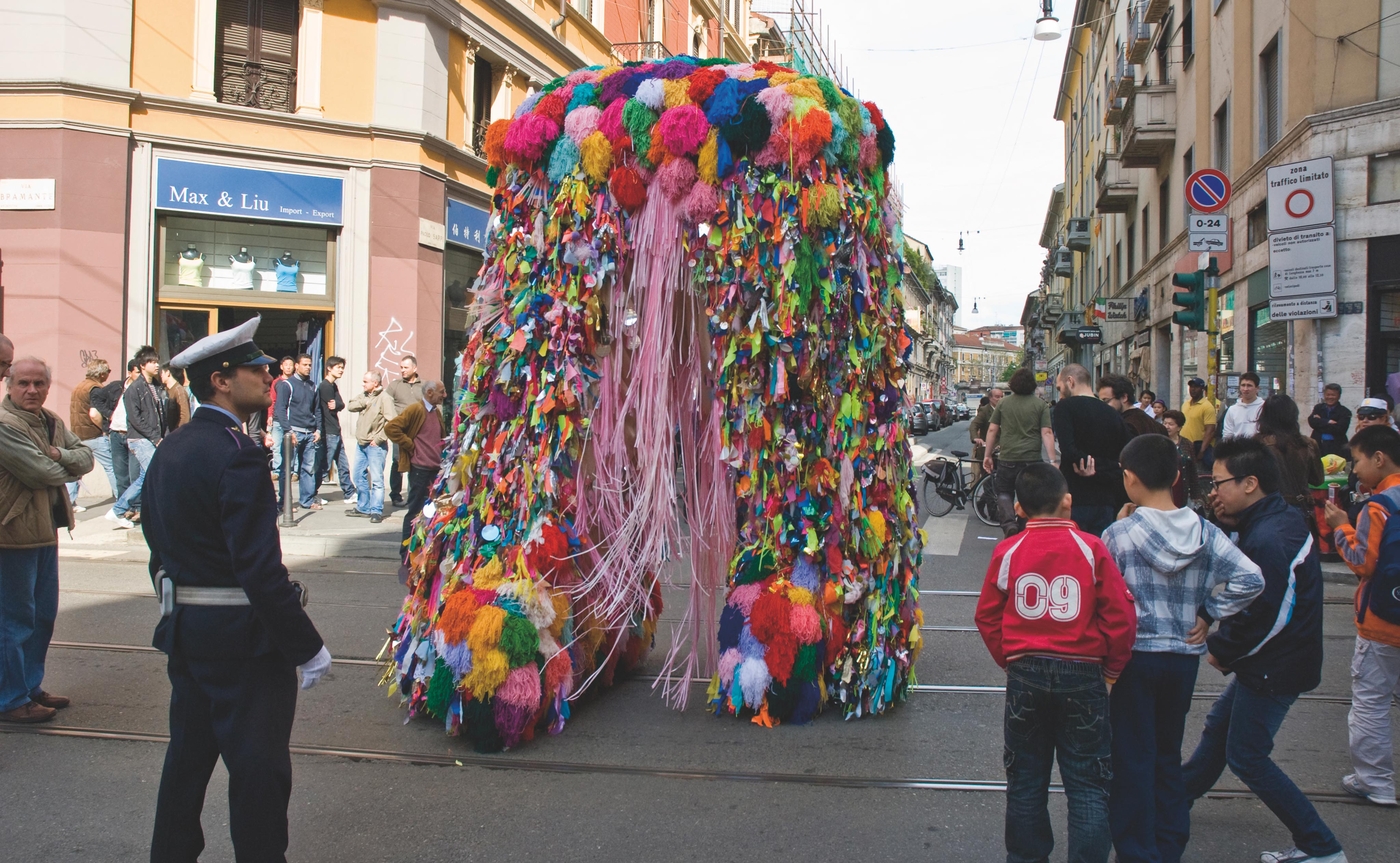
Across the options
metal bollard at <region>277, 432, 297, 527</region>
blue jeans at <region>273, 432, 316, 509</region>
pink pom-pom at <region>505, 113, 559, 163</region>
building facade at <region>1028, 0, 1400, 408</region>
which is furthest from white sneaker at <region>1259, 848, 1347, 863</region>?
blue jeans at <region>273, 432, 316, 509</region>

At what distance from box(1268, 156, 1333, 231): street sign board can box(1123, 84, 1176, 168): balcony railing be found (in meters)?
9.52

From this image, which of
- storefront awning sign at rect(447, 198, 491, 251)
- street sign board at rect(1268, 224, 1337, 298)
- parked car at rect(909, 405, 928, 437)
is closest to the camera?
street sign board at rect(1268, 224, 1337, 298)

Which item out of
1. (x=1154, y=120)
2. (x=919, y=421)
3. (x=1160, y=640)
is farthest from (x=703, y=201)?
(x=919, y=421)

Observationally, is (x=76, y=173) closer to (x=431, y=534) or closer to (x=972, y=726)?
(x=431, y=534)

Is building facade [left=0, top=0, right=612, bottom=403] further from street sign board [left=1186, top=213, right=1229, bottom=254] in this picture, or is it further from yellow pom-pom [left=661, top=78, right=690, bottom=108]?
yellow pom-pom [left=661, top=78, right=690, bottom=108]

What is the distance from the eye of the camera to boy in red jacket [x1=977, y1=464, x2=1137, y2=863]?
2.84 meters

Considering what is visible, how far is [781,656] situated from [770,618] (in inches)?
7.1

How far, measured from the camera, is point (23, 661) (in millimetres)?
4520

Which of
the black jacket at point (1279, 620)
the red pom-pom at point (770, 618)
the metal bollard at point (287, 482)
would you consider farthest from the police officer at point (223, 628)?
the metal bollard at point (287, 482)

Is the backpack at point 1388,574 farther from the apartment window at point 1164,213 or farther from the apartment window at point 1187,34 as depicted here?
the apartment window at point 1164,213

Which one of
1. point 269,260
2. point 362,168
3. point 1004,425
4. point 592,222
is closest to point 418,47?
point 362,168

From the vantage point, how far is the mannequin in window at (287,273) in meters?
14.0

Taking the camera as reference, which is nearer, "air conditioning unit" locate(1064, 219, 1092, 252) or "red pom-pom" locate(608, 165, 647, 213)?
"red pom-pom" locate(608, 165, 647, 213)

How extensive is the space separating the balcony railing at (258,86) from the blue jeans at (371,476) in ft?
20.1
